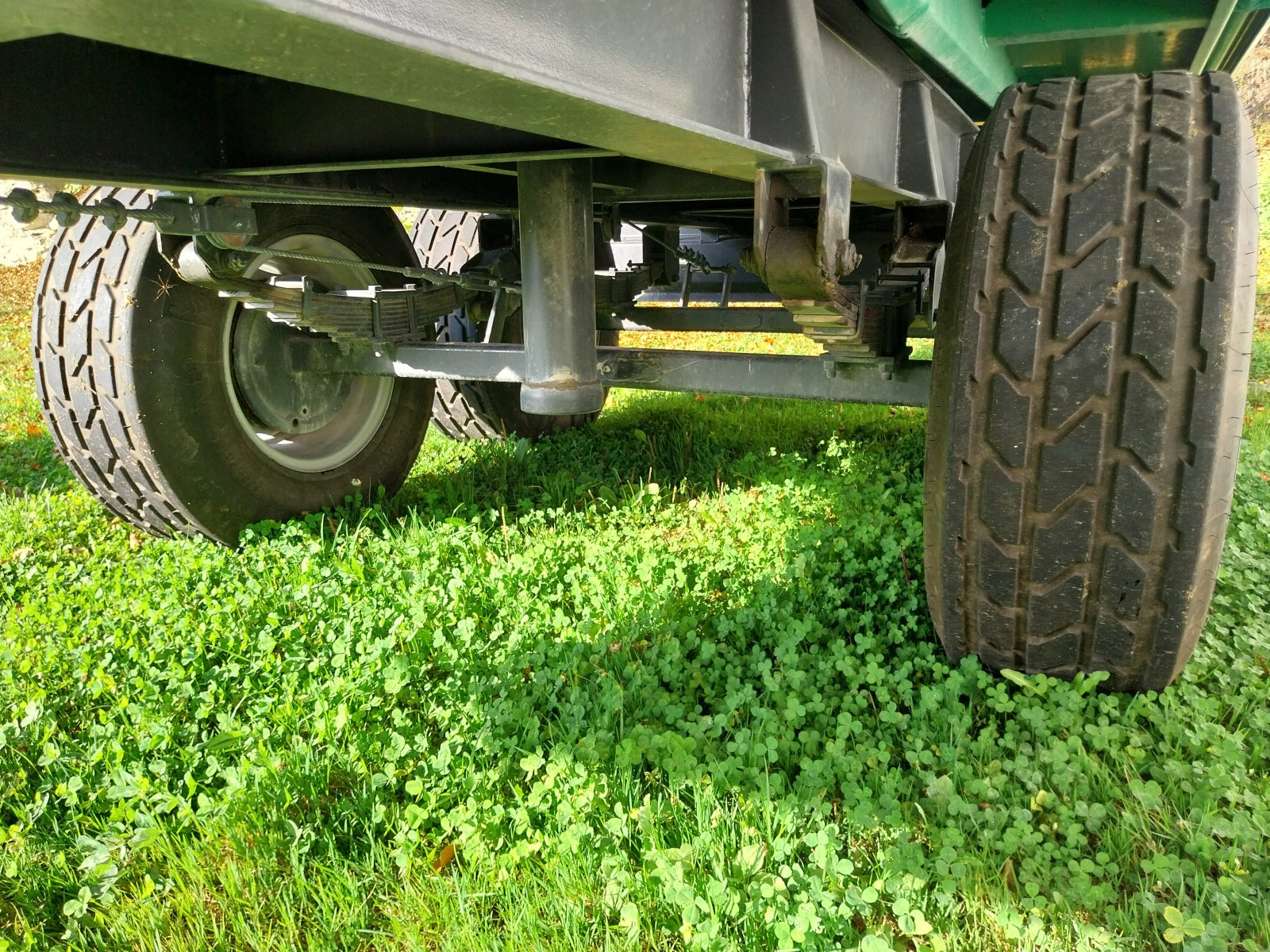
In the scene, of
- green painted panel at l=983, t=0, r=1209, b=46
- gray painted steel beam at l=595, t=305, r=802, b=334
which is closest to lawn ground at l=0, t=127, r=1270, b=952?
green painted panel at l=983, t=0, r=1209, b=46

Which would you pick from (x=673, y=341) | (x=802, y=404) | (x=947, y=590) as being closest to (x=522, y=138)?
(x=947, y=590)

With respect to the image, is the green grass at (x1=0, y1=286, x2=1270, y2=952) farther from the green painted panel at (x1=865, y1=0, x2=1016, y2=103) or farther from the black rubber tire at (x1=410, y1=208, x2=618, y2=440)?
the black rubber tire at (x1=410, y1=208, x2=618, y2=440)

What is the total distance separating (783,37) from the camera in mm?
1323

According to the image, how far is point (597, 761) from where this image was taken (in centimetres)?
164

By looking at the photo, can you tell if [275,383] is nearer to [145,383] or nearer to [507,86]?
[145,383]

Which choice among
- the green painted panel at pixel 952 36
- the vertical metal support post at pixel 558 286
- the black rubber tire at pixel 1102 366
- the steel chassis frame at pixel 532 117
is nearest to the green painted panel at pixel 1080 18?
the green painted panel at pixel 952 36

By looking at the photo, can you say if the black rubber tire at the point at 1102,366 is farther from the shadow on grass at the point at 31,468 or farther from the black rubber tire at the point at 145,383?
the shadow on grass at the point at 31,468

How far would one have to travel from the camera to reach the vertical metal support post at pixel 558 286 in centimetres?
197

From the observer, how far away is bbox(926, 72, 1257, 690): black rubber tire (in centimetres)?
148

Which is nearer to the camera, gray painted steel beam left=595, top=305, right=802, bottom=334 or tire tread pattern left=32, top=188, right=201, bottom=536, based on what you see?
tire tread pattern left=32, top=188, right=201, bottom=536

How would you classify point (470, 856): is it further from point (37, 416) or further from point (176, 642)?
point (37, 416)

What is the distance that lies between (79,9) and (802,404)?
4520mm

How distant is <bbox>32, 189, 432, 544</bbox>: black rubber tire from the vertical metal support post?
1.10 meters

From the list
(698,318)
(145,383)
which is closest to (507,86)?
(145,383)
